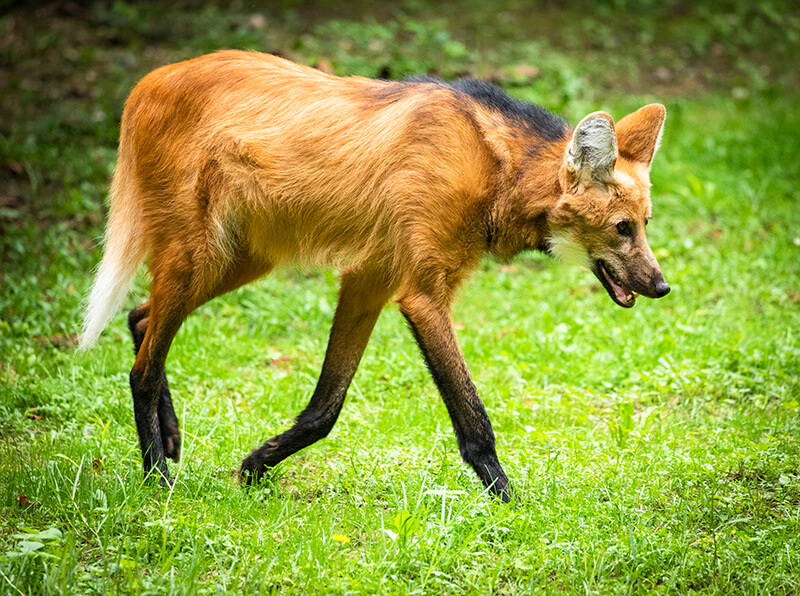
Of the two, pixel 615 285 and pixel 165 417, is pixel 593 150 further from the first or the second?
pixel 165 417

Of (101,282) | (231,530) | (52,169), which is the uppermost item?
(101,282)

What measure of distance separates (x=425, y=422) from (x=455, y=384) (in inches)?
30.8

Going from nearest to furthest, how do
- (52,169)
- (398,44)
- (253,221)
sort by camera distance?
(253,221) < (52,169) < (398,44)

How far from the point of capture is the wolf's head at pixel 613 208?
275cm

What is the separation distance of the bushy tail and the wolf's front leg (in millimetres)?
1241

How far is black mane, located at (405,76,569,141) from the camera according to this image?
294 cm

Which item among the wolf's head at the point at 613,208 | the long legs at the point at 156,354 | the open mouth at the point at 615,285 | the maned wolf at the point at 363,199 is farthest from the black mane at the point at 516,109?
the long legs at the point at 156,354

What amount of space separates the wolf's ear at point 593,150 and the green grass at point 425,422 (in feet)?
3.69

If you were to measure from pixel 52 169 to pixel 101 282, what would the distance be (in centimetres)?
296

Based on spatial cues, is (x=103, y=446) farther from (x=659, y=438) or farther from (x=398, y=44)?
(x=398, y=44)

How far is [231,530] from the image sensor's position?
2.62m

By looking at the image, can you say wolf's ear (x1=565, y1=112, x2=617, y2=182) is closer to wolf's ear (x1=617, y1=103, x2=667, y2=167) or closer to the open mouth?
wolf's ear (x1=617, y1=103, x2=667, y2=167)

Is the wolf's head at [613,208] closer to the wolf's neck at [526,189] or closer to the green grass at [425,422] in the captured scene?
the wolf's neck at [526,189]

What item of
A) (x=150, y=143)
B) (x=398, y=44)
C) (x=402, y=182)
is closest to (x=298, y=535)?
(x=402, y=182)
